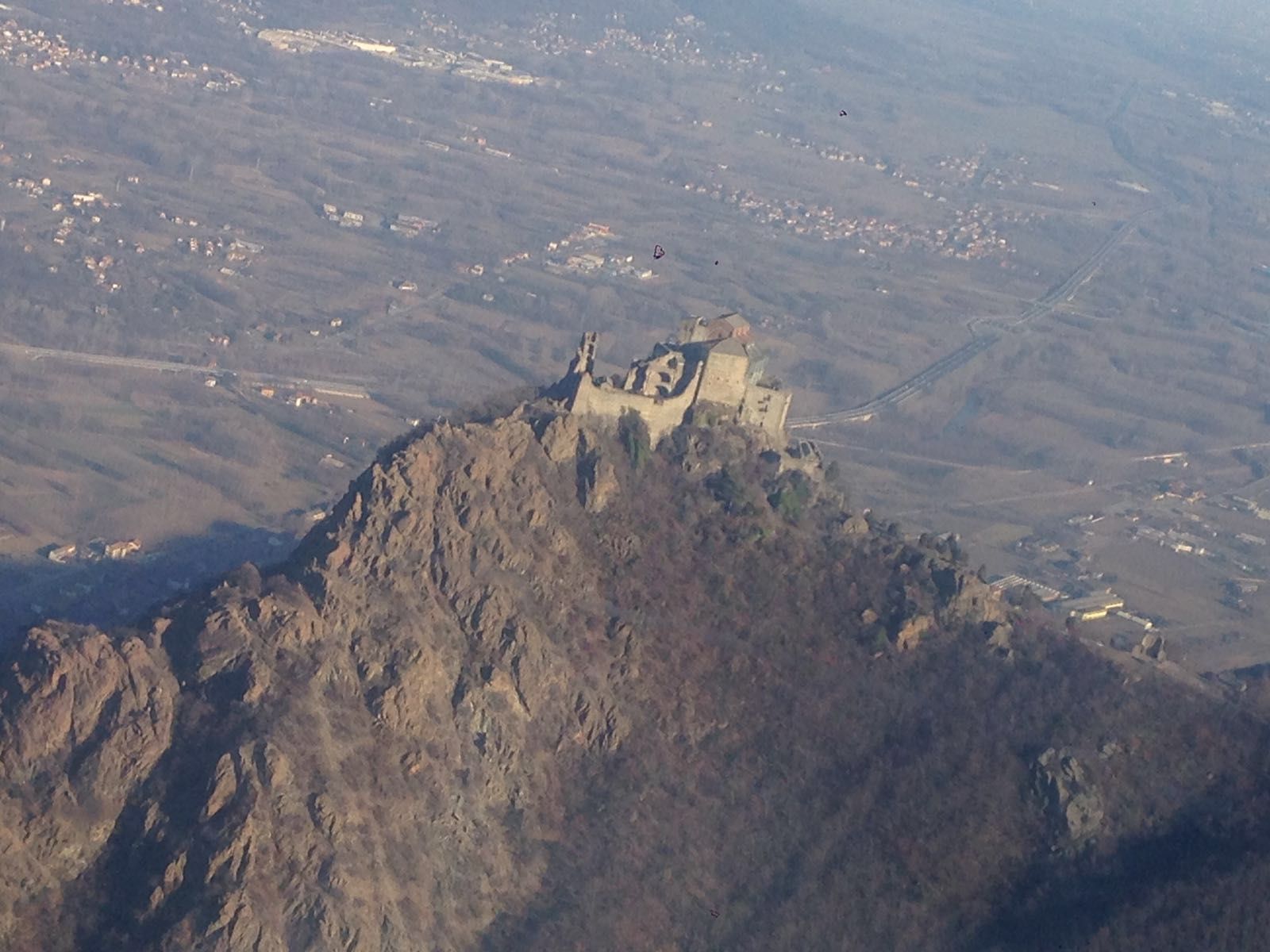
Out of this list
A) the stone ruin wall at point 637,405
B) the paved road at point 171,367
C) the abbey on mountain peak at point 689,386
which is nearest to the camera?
the stone ruin wall at point 637,405

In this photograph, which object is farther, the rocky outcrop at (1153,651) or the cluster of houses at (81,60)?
the cluster of houses at (81,60)

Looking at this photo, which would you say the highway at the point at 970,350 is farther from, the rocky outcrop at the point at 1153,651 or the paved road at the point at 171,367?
the rocky outcrop at the point at 1153,651

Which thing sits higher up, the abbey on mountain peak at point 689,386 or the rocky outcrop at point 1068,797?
the abbey on mountain peak at point 689,386

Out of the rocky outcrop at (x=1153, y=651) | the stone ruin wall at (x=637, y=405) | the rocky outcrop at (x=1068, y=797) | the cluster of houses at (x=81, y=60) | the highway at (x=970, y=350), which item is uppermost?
the stone ruin wall at (x=637, y=405)

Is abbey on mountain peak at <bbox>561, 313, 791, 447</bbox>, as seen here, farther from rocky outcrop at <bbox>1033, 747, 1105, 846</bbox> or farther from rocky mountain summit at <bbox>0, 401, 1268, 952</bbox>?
rocky outcrop at <bbox>1033, 747, 1105, 846</bbox>

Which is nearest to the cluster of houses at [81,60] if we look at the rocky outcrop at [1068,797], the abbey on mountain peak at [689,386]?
the abbey on mountain peak at [689,386]

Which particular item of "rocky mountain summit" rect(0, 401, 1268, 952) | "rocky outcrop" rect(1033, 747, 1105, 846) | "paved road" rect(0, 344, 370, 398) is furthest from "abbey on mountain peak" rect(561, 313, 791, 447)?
"paved road" rect(0, 344, 370, 398)
